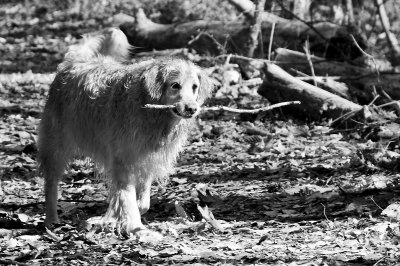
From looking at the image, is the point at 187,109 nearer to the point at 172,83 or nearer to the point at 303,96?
the point at 172,83

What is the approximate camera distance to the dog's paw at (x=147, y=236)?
624 cm

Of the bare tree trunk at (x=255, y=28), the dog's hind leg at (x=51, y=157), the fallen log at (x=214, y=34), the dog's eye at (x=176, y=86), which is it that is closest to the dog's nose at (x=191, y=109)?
the dog's eye at (x=176, y=86)

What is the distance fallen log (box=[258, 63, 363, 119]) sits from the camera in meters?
10.2

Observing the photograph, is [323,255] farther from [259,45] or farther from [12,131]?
[259,45]

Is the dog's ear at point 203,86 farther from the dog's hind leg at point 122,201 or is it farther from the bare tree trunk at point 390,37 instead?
the bare tree trunk at point 390,37

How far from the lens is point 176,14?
60.3 ft

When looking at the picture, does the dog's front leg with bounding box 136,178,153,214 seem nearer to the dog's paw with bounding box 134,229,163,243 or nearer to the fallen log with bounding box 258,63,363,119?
the dog's paw with bounding box 134,229,163,243

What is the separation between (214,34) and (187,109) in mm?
7677

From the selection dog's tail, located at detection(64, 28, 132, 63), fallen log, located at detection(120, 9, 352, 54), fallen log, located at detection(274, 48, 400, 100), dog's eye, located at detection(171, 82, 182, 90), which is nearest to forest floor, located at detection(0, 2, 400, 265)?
fallen log, located at detection(274, 48, 400, 100)

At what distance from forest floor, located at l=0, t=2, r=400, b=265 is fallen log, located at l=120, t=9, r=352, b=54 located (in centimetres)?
171

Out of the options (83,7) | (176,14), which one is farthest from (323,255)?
(83,7)

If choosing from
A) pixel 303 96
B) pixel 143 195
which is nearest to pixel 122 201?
pixel 143 195

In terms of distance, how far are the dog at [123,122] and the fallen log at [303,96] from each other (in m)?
3.75

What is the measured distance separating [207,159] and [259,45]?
4.68 meters
